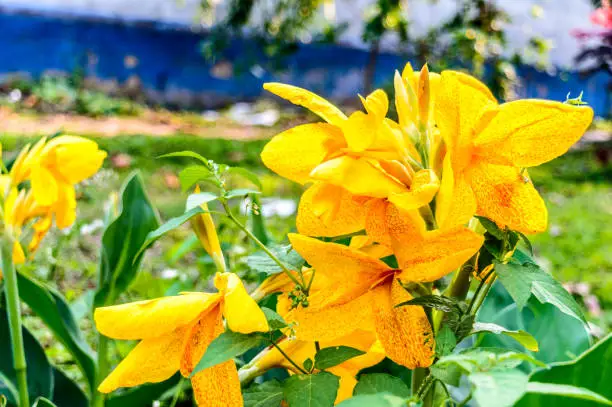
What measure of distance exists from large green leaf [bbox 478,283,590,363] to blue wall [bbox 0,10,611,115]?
7.36 meters

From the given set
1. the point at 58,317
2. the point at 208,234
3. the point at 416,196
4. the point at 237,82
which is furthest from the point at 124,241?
the point at 237,82

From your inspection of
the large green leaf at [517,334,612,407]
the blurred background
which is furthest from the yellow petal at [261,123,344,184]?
the blurred background

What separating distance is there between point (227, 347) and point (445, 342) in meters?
0.15

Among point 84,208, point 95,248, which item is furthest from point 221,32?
point 95,248

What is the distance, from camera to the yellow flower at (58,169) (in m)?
0.81

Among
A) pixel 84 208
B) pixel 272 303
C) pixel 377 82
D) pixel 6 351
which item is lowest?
pixel 377 82

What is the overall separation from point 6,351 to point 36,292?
0.29ft

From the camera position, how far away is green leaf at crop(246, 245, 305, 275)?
1.90ft

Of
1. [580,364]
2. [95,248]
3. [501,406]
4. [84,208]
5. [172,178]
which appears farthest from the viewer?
[172,178]

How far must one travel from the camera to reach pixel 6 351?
0.98 meters

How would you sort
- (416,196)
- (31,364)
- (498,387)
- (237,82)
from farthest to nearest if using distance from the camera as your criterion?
(237,82) → (31,364) → (416,196) → (498,387)

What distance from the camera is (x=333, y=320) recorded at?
0.54m

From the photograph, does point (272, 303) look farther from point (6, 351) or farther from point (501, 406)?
point (501, 406)

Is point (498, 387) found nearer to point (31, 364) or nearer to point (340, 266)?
point (340, 266)
